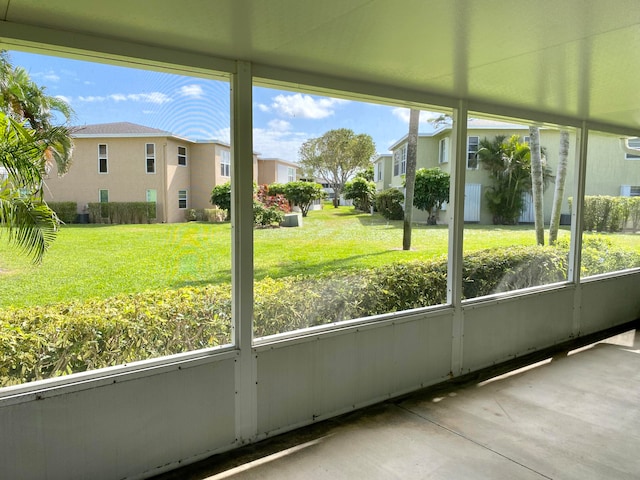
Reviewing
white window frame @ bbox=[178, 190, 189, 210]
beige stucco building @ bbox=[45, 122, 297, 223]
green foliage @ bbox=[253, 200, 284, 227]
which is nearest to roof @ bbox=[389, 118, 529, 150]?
green foliage @ bbox=[253, 200, 284, 227]

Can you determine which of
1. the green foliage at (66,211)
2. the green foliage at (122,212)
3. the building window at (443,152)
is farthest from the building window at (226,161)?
the building window at (443,152)

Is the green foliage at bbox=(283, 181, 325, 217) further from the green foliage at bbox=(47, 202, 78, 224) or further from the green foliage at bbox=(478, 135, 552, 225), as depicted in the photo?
the green foliage at bbox=(478, 135, 552, 225)

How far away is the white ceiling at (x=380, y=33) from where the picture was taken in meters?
1.94

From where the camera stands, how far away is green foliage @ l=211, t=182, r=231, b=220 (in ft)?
9.12

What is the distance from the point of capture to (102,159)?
2406 mm

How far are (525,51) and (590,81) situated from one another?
1068 millimetres

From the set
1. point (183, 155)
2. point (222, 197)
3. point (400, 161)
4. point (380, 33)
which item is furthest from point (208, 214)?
point (400, 161)

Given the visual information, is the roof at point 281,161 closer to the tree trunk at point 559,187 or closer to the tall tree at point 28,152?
the tall tree at point 28,152

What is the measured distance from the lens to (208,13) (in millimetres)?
1980

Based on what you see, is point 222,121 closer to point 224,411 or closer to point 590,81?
point 224,411

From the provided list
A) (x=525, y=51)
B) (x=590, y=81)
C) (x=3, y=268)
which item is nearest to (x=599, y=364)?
(x=590, y=81)

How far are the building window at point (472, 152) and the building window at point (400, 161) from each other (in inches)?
26.5

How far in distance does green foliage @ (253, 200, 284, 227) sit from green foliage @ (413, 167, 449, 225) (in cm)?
139

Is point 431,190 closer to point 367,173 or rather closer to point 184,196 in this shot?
point 367,173
